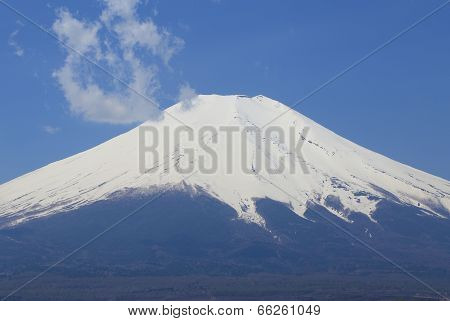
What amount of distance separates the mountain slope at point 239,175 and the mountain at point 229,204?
312mm

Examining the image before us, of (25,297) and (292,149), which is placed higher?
(292,149)

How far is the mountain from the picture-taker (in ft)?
446

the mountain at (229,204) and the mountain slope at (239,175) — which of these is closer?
the mountain at (229,204)

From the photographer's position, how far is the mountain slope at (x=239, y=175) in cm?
16375

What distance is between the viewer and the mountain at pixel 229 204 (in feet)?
446

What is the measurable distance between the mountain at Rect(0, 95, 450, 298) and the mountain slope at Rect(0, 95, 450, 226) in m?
0.31

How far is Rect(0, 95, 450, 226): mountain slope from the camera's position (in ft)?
537

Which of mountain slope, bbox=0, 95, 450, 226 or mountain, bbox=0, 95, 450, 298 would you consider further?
mountain slope, bbox=0, 95, 450, 226
